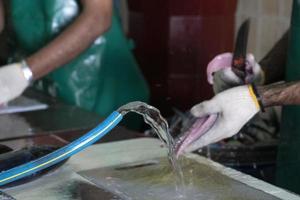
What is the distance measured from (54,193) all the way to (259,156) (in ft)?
1.88

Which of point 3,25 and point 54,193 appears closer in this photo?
point 54,193

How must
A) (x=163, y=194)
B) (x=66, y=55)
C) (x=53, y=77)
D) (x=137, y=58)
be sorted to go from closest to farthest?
(x=163, y=194) → (x=66, y=55) → (x=53, y=77) → (x=137, y=58)

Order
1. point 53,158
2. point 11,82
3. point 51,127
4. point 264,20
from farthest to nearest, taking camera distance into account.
A: point 264,20
point 11,82
point 51,127
point 53,158

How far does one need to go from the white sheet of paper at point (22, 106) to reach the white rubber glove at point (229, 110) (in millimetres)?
552

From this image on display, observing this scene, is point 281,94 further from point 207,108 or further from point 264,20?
point 264,20

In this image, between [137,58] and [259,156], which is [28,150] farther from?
[137,58]

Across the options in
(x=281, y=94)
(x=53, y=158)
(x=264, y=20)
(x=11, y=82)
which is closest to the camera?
(x=53, y=158)

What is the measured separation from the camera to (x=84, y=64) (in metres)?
1.81

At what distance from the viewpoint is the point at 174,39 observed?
6.54 ft

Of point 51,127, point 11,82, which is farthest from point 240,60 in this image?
point 11,82

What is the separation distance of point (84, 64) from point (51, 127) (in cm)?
40

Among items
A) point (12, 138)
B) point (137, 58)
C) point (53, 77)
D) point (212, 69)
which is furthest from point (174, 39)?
point (12, 138)

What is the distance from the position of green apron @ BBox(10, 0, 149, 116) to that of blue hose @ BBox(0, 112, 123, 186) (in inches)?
30.7

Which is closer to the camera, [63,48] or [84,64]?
[63,48]
